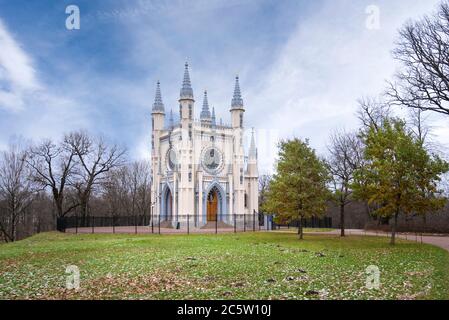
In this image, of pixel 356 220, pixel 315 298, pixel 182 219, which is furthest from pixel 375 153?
pixel 356 220

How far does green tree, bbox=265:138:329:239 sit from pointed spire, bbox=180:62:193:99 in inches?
951

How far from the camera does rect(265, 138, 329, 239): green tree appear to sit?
27.6m

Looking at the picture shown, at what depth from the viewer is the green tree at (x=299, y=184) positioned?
27.6m

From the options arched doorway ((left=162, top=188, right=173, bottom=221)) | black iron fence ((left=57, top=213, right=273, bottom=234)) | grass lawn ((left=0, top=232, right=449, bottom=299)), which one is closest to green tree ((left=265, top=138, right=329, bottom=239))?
grass lawn ((left=0, top=232, right=449, bottom=299))

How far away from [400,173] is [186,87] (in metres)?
33.5

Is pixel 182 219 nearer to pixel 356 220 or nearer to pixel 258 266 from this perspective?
pixel 356 220

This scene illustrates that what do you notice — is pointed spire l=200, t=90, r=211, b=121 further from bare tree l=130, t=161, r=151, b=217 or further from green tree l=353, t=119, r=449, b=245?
green tree l=353, t=119, r=449, b=245

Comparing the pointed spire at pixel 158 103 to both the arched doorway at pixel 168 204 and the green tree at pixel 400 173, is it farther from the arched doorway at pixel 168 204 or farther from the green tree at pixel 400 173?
the green tree at pixel 400 173

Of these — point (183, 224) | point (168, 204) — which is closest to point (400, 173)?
point (183, 224)

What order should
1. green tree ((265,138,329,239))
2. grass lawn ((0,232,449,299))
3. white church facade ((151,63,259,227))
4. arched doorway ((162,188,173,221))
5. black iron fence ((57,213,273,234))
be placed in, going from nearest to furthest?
grass lawn ((0,232,449,299)), green tree ((265,138,329,239)), black iron fence ((57,213,273,234)), white church facade ((151,63,259,227)), arched doorway ((162,188,173,221))

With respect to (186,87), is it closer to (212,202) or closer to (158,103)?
(158,103)

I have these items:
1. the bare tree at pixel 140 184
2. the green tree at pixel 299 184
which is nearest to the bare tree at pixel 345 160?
the green tree at pixel 299 184
